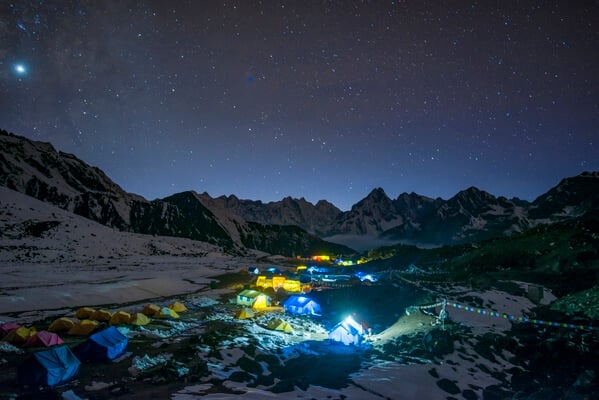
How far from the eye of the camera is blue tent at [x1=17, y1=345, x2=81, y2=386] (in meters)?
12.9

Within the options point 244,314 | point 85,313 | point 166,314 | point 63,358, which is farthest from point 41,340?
point 244,314

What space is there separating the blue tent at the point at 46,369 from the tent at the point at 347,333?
1501cm

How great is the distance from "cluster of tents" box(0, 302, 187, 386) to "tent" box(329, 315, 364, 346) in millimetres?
12952

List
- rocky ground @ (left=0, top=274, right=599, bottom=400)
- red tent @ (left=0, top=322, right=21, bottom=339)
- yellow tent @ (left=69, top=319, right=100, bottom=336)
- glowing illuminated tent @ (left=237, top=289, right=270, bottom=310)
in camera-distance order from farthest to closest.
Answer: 1. glowing illuminated tent @ (left=237, top=289, right=270, bottom=310)
2. yellow tent @ (left=69, top=319, right=100, bottom=336)
3. red tent @ (left=0, top=322, right=21, bottom=339)
4. rocky ground @ (left=0, top=274, right=599, bottom=400)

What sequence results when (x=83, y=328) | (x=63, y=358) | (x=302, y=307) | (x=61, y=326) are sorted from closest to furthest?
(x=63, y=358), (x=83, y=328), (x=61, y=326), (x=302, y=307)

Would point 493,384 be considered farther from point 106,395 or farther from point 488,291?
point 106,395

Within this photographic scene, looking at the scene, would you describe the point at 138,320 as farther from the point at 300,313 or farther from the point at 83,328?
the point at 300,313

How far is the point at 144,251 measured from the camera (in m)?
114

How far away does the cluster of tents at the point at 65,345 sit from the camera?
42.8ft

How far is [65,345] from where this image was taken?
1464 cm

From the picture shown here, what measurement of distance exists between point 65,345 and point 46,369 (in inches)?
70.0

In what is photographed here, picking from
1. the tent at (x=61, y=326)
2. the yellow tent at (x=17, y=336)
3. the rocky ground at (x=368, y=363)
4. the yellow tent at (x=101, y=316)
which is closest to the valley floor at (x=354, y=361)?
the rocky ground at (x=368, y=363)

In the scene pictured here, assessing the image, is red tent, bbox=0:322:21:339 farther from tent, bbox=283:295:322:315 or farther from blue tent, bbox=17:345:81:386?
tent, bbox=283:295:322:315

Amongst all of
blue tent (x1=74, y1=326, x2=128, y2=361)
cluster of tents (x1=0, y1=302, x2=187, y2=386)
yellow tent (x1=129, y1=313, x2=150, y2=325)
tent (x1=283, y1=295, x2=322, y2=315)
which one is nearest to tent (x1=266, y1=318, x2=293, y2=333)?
tent (x1=283, y1=295, x2=322, y2=315)
